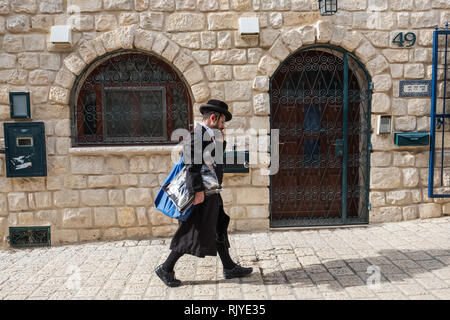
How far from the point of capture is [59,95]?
4633 mm

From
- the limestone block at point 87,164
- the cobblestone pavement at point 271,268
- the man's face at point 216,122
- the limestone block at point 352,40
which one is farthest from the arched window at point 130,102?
the limestone block at point 352,40

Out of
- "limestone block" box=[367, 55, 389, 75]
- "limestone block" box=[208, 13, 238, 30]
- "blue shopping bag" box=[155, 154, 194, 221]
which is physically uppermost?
"limestone block" box=[208, 13, 238, 30]

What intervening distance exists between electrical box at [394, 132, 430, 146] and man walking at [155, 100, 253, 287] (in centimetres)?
277

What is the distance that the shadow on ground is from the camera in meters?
3.37

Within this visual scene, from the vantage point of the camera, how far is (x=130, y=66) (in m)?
4.85

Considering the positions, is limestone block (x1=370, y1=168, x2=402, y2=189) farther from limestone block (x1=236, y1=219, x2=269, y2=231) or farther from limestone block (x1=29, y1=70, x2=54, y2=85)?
limestone block (x1=29, y1=70, x2=54, y2=85)

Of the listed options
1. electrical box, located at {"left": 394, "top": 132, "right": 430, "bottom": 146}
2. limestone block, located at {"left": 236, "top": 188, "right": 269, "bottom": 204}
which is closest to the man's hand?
limestone block, located at {"left": 236, "top": 188, "right": 269, "bottom": 204}

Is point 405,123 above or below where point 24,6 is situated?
below

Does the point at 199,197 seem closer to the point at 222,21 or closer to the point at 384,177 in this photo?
the point at 222,21

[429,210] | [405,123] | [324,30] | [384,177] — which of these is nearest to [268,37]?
[324,30]

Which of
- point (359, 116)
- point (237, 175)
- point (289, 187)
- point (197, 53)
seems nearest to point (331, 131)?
point (359, 116)

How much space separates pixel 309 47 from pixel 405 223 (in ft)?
9.27

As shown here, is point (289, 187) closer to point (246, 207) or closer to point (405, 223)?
point (246, 207)

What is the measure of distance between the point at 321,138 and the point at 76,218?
361cm
